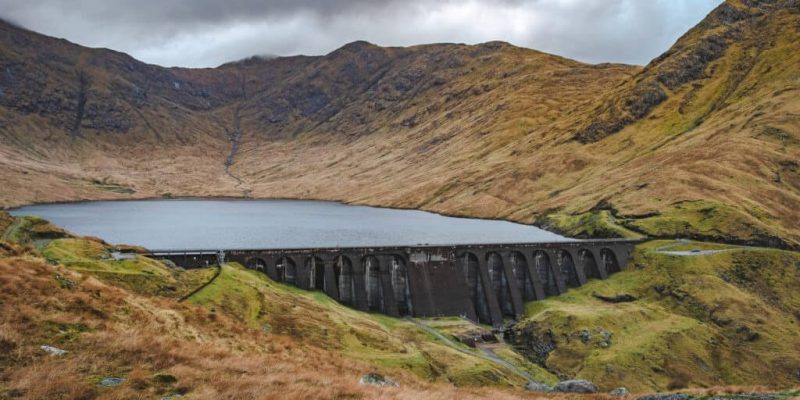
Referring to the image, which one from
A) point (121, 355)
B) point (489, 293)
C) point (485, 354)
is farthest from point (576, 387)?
point (489, 293)

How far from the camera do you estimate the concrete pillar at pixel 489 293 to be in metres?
96.5

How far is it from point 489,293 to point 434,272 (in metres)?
11.1

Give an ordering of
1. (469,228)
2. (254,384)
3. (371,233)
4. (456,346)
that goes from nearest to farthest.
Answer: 1. (254,384)
2. (456,346)
3. (371,233)
4. (469,228)

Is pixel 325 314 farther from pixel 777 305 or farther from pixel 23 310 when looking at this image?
pixel 777 305

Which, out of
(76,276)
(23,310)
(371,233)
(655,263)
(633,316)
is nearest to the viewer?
(23,310)

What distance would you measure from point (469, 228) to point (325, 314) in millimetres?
121028

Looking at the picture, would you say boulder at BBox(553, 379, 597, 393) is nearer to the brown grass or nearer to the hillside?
the hillside

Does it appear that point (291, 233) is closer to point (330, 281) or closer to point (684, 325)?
point (330, 281)

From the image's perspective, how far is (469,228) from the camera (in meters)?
182

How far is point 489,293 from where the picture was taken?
325ft

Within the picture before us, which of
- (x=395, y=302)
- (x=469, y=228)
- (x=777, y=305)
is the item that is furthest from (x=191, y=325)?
(x=469, y=228)

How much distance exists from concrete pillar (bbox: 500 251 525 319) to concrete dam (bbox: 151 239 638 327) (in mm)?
181

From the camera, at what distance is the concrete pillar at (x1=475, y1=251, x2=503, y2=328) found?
9647 centimetres

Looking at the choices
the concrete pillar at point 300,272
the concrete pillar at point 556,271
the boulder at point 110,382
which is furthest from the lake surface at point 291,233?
the boulder at point 110,382
